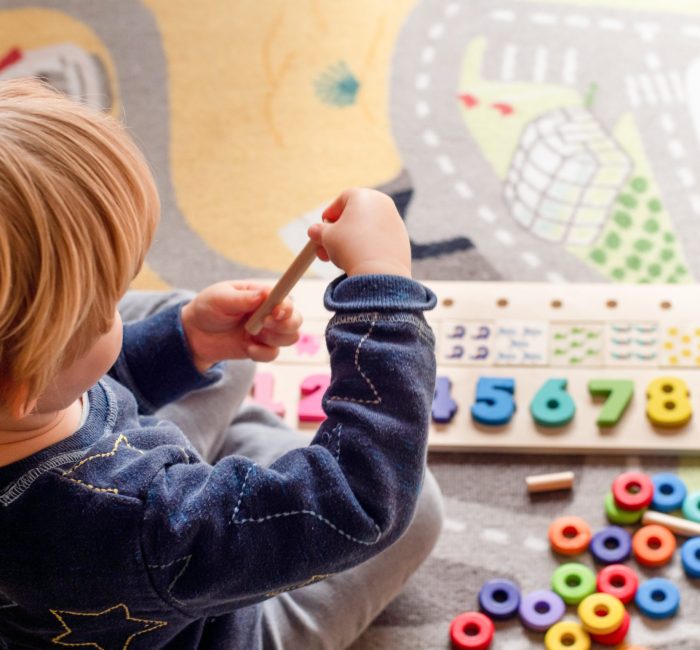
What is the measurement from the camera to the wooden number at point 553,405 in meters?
1.05

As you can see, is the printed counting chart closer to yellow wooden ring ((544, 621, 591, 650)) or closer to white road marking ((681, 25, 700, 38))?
yellow wooden ring ((544, 621, 591, 650))

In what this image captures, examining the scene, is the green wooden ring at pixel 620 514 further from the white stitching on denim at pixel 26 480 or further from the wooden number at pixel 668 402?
the white stitching on denim at pixel 26 480

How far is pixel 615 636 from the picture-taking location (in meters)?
0.90

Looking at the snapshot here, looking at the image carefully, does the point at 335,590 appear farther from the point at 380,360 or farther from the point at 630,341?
the point at 630,341

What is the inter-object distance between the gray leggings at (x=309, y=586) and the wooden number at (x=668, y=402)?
0.24 meters

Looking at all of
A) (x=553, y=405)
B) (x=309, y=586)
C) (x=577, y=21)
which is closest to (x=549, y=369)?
(x=553, y=405)

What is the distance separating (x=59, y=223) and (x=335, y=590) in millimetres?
422

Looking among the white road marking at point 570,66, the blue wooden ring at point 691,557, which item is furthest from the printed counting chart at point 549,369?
the white road marking at point 570,66

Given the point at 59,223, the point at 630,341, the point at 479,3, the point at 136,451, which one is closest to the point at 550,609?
the point at 630,341

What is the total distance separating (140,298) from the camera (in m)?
1.03

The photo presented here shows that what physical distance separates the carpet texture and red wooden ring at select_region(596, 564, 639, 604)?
0.37ft

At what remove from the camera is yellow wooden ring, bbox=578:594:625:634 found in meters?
0.90

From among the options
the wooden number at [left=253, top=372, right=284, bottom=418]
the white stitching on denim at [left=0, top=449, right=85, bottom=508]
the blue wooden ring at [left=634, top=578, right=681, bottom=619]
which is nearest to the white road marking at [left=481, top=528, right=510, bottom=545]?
the blue wooden ring at [left=634, top=578, right=681, bottom=619]

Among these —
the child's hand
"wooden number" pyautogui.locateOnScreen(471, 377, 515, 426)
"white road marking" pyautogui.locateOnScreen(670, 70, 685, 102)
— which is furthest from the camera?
"white road marking" pyautogui.locateOnScreen(670, 70, 685, 102)
